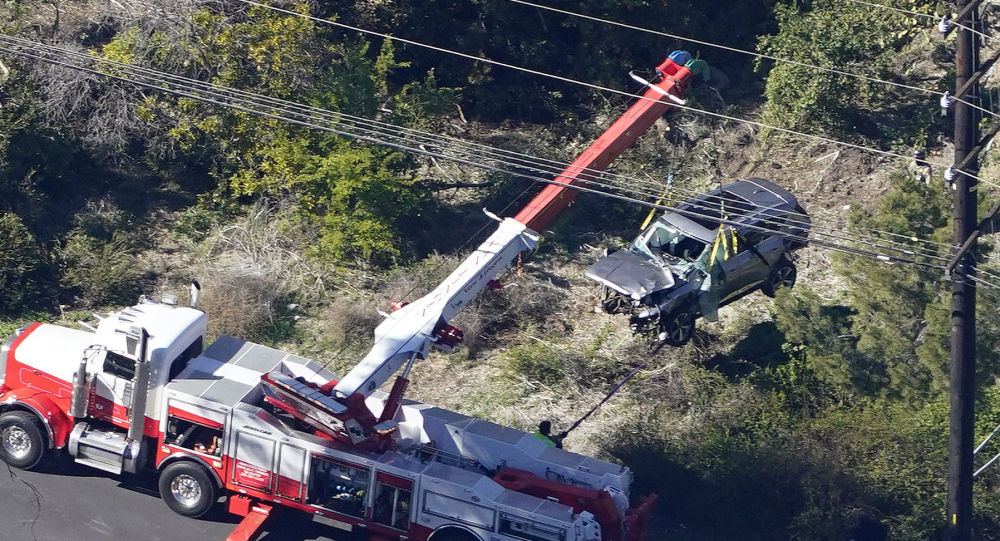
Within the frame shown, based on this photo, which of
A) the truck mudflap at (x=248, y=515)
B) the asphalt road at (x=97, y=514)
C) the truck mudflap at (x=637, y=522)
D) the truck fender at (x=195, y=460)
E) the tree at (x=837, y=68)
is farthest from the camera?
the tree at (x=837, y=68)

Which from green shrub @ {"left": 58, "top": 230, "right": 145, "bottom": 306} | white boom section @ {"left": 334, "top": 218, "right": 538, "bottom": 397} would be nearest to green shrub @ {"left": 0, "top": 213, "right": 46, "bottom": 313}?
green shrub @ {"left": 58, "top": 230, "right": 145, "bottom": 306}

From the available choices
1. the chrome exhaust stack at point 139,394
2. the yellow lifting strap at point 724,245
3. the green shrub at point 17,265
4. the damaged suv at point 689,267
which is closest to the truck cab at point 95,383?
the chrome exhaust stack at point 139,394

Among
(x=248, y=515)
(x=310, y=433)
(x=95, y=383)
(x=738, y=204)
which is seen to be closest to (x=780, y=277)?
(x=738, y=204)

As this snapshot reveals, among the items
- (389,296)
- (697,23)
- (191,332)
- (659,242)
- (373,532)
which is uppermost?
(697,23)

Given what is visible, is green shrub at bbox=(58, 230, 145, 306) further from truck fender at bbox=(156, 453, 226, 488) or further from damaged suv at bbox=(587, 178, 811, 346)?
damaged suv at bbox=(587, 178, 811, 346)

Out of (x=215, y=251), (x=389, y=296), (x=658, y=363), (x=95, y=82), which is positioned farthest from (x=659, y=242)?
(x=95, y=82)

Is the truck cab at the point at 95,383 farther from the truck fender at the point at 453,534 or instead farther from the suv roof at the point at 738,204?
the suv roof at the point at 738,204

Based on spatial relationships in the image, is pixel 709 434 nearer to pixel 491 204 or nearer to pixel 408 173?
pixel 491 204
